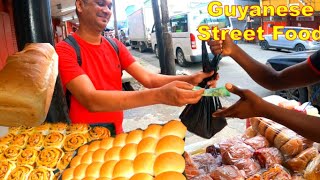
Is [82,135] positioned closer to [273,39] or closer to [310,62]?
[310,62]

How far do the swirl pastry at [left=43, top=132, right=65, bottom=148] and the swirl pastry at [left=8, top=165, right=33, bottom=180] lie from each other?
0.17 meters

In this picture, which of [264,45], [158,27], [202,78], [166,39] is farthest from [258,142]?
[264,45]

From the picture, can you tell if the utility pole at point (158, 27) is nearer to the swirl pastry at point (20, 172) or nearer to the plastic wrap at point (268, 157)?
the plastic wrap at point (268, 157)

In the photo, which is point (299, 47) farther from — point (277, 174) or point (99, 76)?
point (99, 76)

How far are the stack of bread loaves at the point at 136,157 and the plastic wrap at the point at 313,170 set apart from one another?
1.00 m

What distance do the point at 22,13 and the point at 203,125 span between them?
2.16 metres

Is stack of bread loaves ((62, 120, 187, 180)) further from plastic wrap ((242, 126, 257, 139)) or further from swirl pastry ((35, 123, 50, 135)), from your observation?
plastic wrap ((242, 126, 257, 139))

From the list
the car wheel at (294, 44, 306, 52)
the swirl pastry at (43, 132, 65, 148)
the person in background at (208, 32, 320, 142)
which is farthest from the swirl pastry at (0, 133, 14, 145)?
the car wheel at (294, 44, 306, 52)

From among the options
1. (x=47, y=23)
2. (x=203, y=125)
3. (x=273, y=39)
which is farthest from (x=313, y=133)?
(x=273, y=39)

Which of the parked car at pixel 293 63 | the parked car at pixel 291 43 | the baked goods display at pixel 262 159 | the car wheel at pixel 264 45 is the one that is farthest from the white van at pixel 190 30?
the baked goods display at pixel 262 159

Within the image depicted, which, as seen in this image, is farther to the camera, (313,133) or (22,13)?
(22,13)

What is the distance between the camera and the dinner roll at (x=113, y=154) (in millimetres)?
1450

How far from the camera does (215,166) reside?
208cm

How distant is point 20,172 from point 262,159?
1.57 meters
